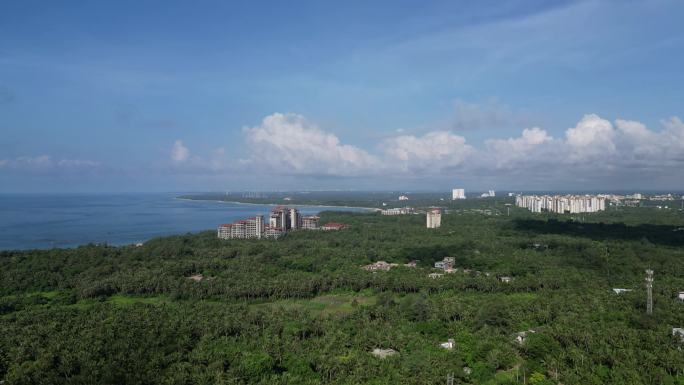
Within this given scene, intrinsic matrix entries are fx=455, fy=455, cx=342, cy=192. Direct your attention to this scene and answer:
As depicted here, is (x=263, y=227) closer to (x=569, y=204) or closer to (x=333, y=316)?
(x=333, y=316)

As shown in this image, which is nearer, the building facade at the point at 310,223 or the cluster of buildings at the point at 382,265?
the cluster of buildings at the point at 382,265

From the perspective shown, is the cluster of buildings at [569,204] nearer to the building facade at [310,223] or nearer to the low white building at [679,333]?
the building facade at [310,223]

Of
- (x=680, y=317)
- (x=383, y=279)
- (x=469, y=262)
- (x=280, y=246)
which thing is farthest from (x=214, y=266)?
(x=680, y=317)

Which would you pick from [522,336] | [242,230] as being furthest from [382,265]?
[242,230]

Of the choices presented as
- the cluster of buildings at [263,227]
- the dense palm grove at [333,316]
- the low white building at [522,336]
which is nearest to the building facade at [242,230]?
the cluster of buildings at [263,227]

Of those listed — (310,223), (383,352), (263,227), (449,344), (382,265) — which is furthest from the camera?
(310,223)

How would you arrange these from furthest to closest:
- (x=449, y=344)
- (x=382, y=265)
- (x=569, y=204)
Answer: (x=569, y=204)
(x=382, y=265)
(x=449, y=344)

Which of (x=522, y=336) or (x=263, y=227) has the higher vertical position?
(x=263, y=227)

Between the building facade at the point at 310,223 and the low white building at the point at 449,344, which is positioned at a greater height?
the building facade at the point at 310,223

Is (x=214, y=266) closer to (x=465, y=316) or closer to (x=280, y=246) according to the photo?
(x=280, y=246)
